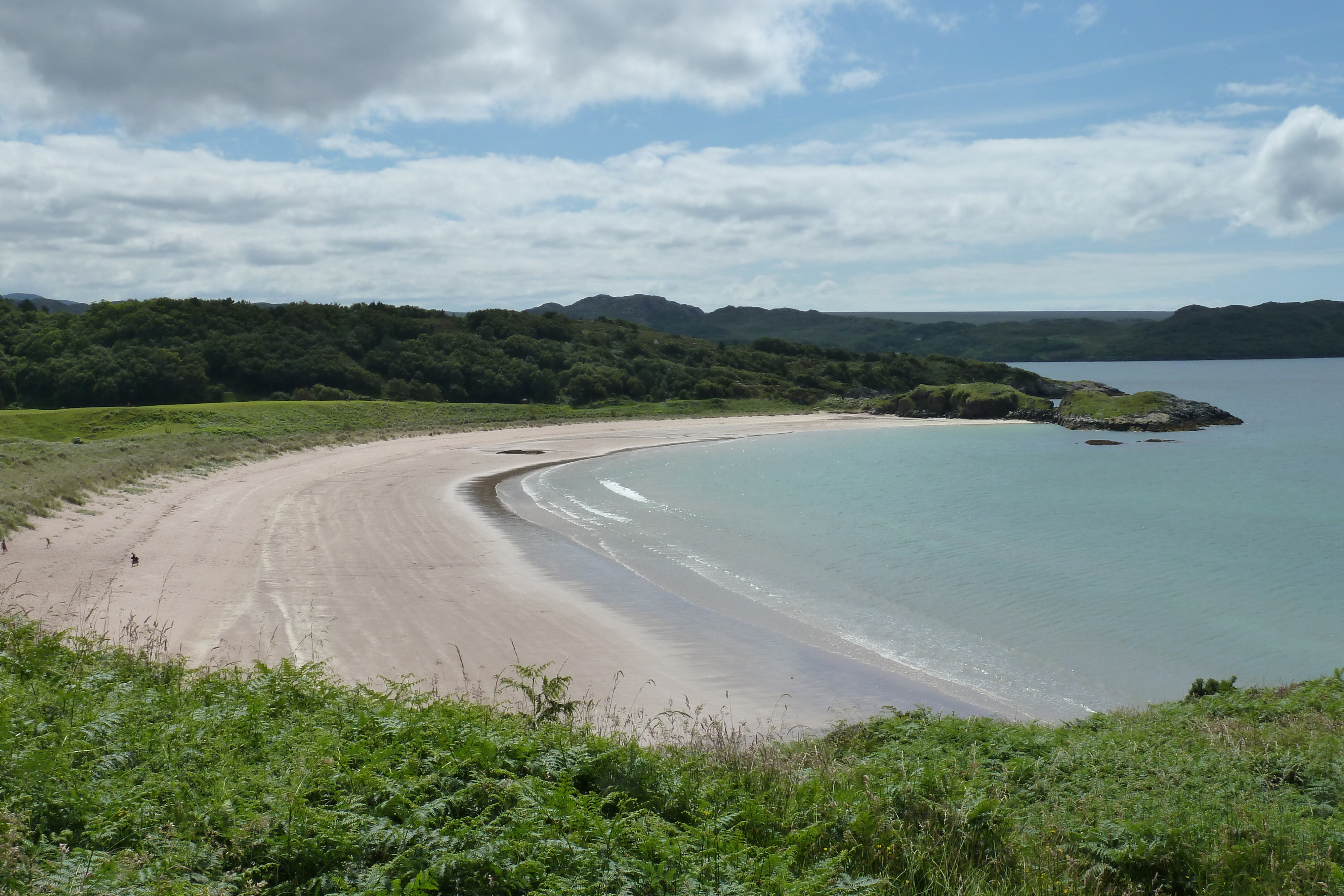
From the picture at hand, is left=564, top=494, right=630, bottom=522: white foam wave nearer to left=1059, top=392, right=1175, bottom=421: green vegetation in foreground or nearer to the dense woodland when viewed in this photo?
left=1059, top=392, right=1175, bottom=421: green vegetation in foreground

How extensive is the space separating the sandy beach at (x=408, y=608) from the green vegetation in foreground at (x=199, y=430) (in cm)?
196

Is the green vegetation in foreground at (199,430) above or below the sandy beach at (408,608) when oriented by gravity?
above

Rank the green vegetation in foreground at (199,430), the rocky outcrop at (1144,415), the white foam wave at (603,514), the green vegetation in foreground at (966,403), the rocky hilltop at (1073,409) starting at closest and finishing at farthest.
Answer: the green vegetation in foreground at (199,430), the white foam wave at (603,514), the rocky outcrop at (1144,415), the rocky hilltop at (1073,409), the green vegetation in foreground at (966,403)

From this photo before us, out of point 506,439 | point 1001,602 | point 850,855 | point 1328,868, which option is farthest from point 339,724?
point 506,439

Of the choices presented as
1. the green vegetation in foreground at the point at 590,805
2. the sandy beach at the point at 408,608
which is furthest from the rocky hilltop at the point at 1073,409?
the green vegetation in foreground at the point at 590,805

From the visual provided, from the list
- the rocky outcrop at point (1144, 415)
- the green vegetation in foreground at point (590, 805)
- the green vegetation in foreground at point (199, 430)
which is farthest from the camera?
→ the rocky outcrop at point (1144, 415)

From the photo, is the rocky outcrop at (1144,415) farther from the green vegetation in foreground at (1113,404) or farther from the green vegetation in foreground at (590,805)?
the green vegetation in foreground at (590,805)

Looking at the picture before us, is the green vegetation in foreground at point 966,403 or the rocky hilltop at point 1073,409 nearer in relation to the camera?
the rocky hilltop at point 1073,409

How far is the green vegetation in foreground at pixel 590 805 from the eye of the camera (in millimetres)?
3936

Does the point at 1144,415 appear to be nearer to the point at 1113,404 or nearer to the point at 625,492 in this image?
the point at 1113,404

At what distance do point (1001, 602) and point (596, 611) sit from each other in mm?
6959

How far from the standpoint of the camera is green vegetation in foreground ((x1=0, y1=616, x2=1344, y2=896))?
3.94 meters

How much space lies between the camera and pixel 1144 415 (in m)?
53.6

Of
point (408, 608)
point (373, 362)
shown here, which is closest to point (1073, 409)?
point (408, 608)
